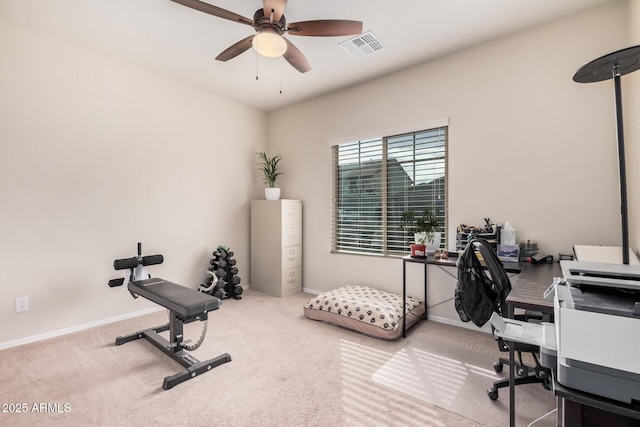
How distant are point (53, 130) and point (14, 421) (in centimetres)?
246

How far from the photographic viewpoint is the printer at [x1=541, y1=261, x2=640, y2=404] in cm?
77

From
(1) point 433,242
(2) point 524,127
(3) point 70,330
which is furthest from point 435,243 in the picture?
(3) point 70,330

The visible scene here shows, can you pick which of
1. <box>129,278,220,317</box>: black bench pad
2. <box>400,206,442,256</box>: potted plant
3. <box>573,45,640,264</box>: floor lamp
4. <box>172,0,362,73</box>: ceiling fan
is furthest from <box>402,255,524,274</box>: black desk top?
<box>172,0,362,73</box>: ceiling fan

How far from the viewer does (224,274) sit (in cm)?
400

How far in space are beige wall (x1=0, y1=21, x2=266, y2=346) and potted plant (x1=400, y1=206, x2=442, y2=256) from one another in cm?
269

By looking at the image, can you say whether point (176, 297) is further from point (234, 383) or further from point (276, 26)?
point (276, 26)

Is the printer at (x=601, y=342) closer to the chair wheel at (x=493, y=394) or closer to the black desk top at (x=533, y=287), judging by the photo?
the black desk top at (x=533, y=287)

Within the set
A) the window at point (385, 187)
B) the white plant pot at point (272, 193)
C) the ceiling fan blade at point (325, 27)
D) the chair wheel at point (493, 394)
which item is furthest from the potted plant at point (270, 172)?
the chair wheel at point (493, 394)

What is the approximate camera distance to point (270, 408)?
5.97 ft

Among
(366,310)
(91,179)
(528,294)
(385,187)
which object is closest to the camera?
(528,294)

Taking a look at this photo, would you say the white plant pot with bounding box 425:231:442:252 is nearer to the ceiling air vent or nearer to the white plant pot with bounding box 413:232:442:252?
the white plant pot with bounding box 413:232:442:252

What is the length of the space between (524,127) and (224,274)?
3.76m

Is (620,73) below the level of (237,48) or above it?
below

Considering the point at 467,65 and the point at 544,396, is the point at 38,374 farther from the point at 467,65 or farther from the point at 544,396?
the point at 467,65
